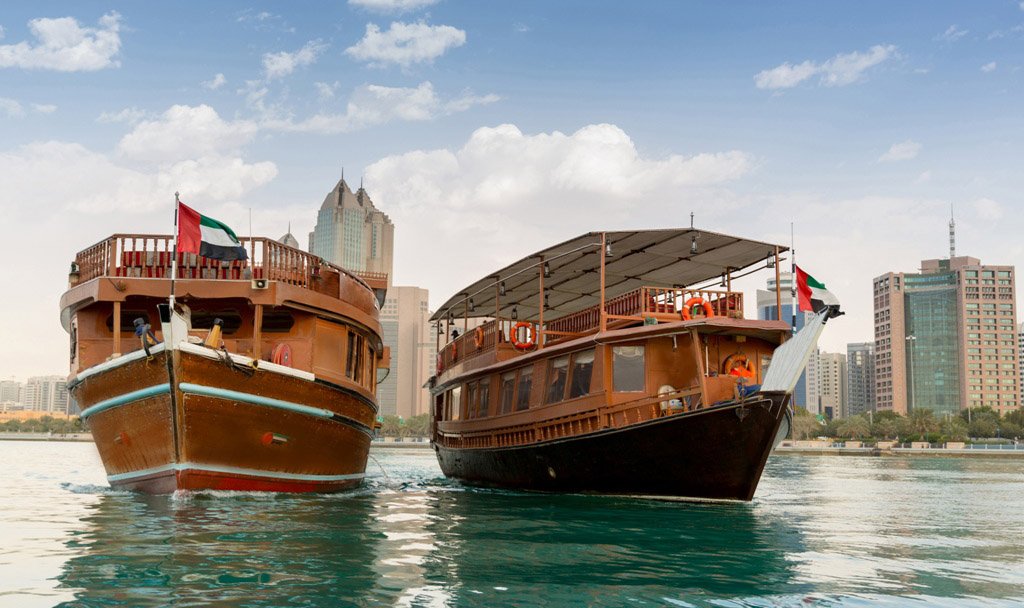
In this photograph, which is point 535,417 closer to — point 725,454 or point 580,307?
point 725,454

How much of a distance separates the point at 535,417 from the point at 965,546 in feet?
29.0

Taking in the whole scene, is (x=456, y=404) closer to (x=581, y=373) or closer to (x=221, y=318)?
(x=581, y=373)

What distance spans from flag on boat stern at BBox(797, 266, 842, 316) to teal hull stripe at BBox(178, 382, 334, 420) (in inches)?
367

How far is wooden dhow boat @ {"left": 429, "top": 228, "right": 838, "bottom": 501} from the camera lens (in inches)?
577

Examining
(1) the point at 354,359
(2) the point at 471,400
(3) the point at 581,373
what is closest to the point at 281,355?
(1) the point at 354,359

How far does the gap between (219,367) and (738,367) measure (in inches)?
363

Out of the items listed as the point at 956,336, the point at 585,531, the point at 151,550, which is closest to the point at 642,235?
the point at 585,531

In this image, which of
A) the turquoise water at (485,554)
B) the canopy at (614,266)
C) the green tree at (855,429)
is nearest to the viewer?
the turquoise water at (485,554)

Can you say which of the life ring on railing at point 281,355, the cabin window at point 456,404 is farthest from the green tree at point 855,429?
the life ring on railing at point 281,355

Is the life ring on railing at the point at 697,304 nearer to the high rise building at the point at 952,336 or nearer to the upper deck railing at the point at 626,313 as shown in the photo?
the upper deck railing at the point at 626,313

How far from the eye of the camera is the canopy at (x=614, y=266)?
17250mm


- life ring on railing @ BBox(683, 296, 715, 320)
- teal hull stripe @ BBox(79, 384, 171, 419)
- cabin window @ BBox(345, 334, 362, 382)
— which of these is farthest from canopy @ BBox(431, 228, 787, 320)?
teal hull stripe @ BBox(79, 384, 171, 419)

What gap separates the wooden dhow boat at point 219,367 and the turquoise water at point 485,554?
72 cm

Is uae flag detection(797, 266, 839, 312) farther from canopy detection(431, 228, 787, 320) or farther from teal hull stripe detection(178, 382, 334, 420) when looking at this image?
teal hull stripe detection(178, 382, 334, 420)
